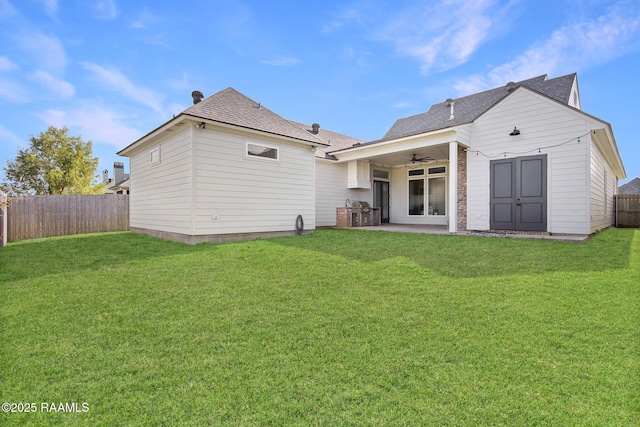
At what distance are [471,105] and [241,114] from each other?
34.6ft

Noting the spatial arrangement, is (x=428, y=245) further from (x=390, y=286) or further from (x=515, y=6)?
(x=515, y=6)

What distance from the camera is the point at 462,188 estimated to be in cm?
957

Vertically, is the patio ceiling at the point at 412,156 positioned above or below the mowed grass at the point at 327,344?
above

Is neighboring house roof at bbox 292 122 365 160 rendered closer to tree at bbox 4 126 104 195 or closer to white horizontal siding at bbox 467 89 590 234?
white horizontal siding at bbox 467 89 590 234

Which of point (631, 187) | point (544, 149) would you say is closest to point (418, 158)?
point (544, 149)

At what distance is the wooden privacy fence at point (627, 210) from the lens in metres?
13.6

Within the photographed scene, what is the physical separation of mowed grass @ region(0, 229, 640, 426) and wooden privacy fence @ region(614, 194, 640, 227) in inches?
509

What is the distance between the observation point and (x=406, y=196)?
14094 millimetres

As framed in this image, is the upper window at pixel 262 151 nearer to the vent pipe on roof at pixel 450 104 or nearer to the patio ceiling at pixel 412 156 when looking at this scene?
the patio ceiling at pixel 412 156

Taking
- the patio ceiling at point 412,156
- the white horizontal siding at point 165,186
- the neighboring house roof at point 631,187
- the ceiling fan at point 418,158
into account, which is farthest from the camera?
the neighboring house roof at point 631,187

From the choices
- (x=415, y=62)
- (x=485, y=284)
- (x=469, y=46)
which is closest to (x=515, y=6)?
(x=469, y=46)

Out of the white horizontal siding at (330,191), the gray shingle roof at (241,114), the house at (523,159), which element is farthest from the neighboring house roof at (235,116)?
the house at (523,159)

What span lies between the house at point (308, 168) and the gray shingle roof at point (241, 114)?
1.8 inches

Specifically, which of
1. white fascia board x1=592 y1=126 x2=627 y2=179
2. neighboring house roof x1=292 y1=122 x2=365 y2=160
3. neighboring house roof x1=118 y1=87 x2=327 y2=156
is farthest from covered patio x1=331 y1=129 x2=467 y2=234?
white fascia board x1=592 y1=126 x2=627 y2=179
